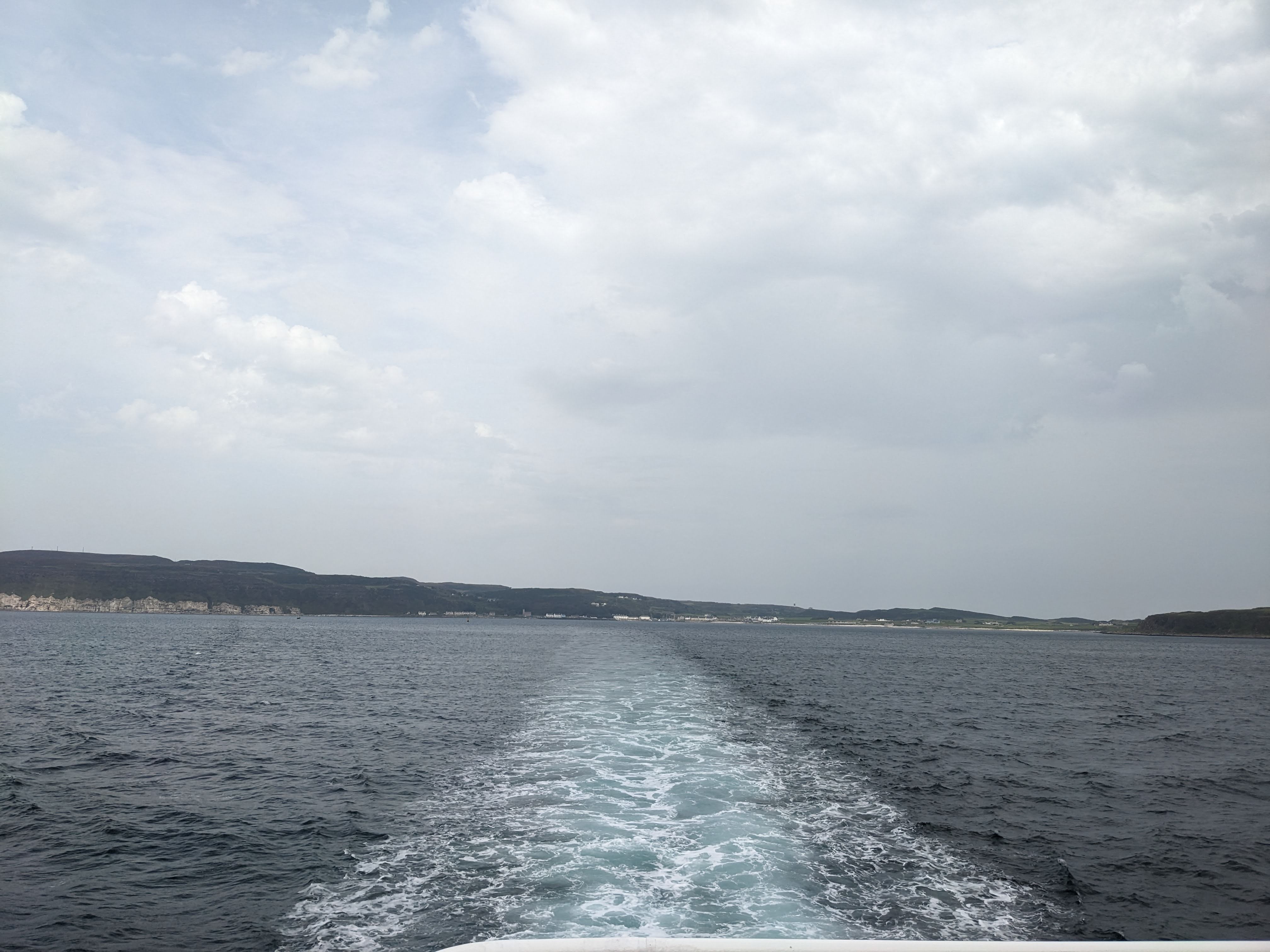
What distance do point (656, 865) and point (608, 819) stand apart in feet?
12.3

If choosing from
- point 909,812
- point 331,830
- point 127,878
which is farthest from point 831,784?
point 127,878

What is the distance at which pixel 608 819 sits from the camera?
65.2ft

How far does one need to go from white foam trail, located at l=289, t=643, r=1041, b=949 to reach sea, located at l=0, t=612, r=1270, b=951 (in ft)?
0.31

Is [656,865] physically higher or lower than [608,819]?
higher

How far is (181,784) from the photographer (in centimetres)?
2544

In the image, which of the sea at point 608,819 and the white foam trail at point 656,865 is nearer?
the white foam trail at point 656,865

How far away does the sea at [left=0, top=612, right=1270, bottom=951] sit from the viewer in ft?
47.2

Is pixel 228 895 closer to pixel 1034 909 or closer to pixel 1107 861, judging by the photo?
pixel 1034 909

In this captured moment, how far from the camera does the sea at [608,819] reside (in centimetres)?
1438

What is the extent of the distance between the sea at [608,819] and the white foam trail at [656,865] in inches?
3.7

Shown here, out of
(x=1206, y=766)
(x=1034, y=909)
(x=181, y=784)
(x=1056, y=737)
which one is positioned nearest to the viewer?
(x=1034, y=909)

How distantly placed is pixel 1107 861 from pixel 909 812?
5531 millimetres

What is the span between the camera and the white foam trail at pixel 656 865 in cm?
1361

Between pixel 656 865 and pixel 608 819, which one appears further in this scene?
pixel 608 819
